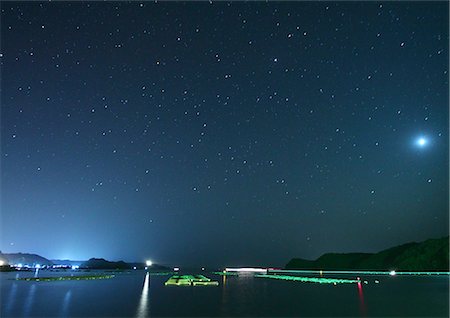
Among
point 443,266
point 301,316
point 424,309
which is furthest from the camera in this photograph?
point 443,266

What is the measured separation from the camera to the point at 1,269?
19975cm

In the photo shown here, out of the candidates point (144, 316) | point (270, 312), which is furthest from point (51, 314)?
point (270, 312)

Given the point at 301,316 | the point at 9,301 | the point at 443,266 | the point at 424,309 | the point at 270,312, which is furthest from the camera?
the point at 443,266

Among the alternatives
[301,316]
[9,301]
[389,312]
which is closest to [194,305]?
[301,316]

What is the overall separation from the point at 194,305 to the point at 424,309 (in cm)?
2549

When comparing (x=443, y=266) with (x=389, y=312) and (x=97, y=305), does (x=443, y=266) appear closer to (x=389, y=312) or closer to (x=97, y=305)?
(x=389, y=312)

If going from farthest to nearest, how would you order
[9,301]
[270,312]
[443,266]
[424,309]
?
[443,266] → [9,301] → [424,309] → [270,312]

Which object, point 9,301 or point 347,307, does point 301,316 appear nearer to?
point 347,307

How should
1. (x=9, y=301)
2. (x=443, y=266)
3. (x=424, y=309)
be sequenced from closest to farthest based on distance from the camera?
(x=424, y=309)
(x=9, y=301)
(x=443, y=266)

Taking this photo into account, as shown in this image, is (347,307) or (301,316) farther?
(347,307)

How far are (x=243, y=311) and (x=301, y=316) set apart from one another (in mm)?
6503

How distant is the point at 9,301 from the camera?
46.0 m

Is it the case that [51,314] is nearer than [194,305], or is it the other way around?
[51,314]

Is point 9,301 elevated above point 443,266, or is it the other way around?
point 443,266
